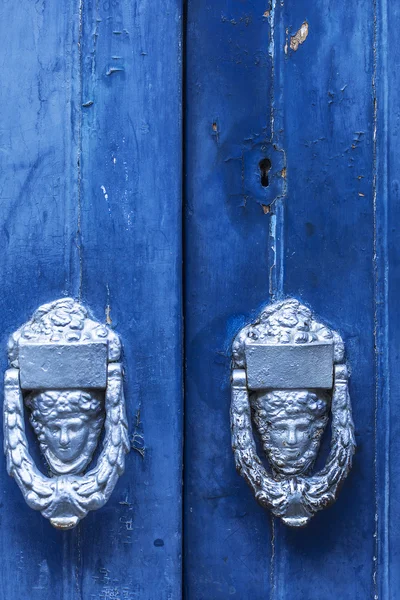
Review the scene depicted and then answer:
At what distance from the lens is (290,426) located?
2.96 ft

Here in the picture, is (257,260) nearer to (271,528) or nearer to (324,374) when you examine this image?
(324,374)

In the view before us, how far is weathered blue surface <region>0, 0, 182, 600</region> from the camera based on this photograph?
940mm

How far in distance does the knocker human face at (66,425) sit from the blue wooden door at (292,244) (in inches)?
5.1

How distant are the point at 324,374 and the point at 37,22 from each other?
0.55 m

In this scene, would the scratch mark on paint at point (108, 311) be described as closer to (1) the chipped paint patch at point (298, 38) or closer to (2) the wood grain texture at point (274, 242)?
(2) the wood grain texture at point (274, 242)

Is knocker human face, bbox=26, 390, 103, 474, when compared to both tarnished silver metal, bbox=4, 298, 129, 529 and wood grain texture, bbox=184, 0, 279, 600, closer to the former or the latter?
tarnished silver metal, bbox=4, 298, 129, 529

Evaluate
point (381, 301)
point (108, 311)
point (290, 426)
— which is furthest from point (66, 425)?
point (381, 301)

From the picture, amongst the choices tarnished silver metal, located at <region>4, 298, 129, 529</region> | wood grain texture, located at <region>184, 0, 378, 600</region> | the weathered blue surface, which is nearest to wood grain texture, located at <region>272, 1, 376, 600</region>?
wood grain texture, located at <region>184, 0, 378, 600</region>

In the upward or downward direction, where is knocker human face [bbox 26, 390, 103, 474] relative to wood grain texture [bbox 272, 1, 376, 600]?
downward

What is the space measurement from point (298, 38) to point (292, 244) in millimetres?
255

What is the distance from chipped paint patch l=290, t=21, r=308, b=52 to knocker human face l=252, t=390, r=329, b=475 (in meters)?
0.43

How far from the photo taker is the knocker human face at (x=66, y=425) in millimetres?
894

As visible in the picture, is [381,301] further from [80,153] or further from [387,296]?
[80,153]

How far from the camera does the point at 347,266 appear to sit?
953mm
